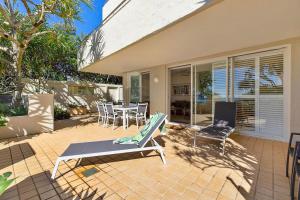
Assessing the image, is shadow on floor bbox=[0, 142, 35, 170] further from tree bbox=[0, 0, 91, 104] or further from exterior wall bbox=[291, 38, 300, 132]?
exterior wall bbox=[291, 38, 300, 132]

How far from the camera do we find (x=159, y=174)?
267cm

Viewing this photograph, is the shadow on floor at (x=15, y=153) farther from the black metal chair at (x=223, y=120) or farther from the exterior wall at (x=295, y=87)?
the exterior wall at (x=295, y=87)

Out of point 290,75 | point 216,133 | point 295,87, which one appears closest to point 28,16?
point 216,133

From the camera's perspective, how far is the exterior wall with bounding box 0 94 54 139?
5.09 meters

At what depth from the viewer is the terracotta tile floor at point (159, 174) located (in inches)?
86.1

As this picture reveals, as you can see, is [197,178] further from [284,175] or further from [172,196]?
[284,175]

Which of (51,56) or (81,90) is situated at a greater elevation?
(51,56)

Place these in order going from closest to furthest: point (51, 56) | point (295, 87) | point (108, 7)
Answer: point (295, 87) → point (108, 7) → point (51, 56)

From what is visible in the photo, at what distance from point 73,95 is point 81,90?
794 mm

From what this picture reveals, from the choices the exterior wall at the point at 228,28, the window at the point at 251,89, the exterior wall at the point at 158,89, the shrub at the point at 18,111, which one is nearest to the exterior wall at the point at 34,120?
the shrub at the point at 18,111

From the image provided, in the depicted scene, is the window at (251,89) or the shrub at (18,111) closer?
the window at (251,89)

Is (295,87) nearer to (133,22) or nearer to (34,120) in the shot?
(133,22)

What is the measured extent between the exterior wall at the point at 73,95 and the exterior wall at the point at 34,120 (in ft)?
15.3

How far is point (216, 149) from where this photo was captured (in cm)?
389
